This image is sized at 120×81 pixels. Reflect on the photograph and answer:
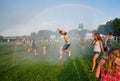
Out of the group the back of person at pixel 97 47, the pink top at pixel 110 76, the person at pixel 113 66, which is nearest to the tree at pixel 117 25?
the back of person at pixel 97 47

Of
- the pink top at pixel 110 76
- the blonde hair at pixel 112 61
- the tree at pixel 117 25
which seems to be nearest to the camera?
the blonde hair at pixel 112 61

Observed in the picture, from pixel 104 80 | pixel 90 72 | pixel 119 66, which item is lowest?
pixel 90 72

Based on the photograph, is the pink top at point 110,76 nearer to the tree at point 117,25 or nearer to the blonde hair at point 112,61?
the blonde hair at point 112,61

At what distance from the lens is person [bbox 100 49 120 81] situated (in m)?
4.46

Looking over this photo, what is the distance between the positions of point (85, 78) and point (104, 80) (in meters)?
6.17

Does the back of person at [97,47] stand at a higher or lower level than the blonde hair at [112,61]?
lower

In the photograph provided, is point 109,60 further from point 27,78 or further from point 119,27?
point 119,27

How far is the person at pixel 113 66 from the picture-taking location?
4.46 meters

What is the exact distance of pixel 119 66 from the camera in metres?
4.50

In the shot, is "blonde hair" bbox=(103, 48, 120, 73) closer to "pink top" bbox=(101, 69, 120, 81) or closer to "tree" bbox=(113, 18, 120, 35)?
"pink top" bbox=(101, 69, 120, 81)

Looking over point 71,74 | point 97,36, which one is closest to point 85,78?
point 71,74

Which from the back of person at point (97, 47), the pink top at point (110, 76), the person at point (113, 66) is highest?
the person at point (113, 66)

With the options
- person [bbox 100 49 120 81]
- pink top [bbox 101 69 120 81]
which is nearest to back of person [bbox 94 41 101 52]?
pink top [bbox 101 69 120 81]

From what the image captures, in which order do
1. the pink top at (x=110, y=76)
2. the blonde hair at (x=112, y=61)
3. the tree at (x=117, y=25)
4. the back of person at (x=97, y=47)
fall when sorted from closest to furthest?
1. the blonde hair at (x=112, y=61)
2. the pink top at (x=110, y=76)
3. the back of person at (x=97, y=47)
4. the tree at (x=117, y=25)
